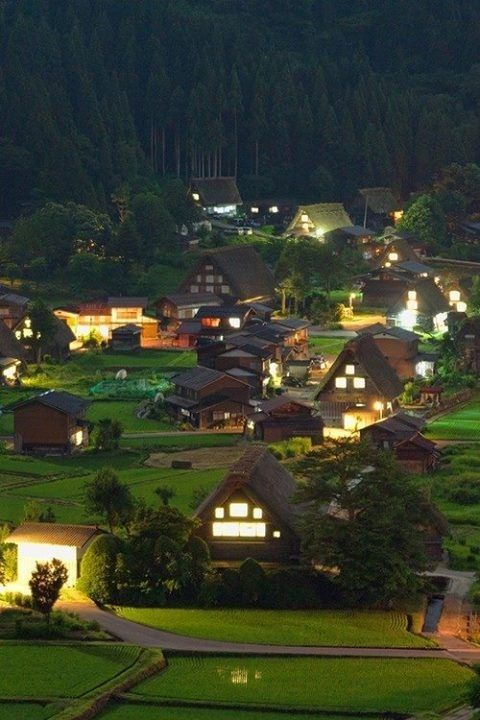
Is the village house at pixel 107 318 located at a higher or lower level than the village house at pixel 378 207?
lower

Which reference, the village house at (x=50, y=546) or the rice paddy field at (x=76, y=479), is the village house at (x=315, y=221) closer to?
the rice paddy field at (x=76, y=479)

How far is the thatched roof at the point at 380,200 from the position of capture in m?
106

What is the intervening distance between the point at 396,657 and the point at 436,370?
3512 centimetres

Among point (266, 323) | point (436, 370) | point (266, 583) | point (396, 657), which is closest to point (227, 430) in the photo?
point (436, 370)

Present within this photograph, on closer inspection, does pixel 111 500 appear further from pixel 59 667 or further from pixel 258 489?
pixel 59 667

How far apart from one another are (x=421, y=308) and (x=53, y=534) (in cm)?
4394

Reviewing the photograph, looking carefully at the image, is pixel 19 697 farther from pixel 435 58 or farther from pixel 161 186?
pixel 435 58

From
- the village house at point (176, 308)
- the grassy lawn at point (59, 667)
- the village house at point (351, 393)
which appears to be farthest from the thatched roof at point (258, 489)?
the village house at point (176, 308)

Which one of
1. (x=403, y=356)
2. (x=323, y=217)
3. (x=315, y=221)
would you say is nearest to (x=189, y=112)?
(x=323, y=217)

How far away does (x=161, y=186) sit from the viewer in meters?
105

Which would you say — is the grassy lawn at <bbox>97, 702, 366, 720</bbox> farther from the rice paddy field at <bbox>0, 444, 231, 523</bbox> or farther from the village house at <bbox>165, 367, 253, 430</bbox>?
the village house at <bbox>165, 367, 253, 430</bbox>

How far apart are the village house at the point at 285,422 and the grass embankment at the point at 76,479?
120cm

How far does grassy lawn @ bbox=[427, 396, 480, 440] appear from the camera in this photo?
59250 mm

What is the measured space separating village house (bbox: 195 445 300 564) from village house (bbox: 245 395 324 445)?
52.2 feet
